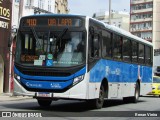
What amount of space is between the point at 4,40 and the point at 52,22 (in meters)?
15.9

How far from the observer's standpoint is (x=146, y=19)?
11506 cm

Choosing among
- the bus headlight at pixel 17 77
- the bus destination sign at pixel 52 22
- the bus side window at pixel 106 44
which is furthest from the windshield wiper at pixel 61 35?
the bus side window at pixel 106 44

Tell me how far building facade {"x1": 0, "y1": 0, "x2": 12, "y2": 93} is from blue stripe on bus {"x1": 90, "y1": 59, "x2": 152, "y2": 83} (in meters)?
10.7

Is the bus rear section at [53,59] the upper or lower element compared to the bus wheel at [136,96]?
upper

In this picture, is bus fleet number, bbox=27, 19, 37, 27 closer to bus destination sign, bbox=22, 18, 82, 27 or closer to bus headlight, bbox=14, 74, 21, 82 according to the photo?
bus destination sign, bbox=22, 18, 82, 27

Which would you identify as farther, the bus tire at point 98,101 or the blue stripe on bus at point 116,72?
the bus tire at point 98,101

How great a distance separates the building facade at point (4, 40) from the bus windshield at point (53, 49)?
1531 centimetres

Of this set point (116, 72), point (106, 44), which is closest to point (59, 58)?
point (106, 44)

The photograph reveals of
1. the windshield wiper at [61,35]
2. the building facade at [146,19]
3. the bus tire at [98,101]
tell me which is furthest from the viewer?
the building facade at [146,19]

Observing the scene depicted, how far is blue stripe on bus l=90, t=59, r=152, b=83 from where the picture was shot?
16.6 meters

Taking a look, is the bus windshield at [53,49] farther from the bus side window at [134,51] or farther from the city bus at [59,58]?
the bus side window at [134,51]

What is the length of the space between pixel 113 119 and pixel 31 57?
3743 millimetres

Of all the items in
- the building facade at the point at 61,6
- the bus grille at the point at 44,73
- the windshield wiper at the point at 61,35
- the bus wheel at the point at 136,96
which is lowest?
the bus wheel at the point at 136,96

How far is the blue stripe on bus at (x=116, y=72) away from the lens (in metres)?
16.6
